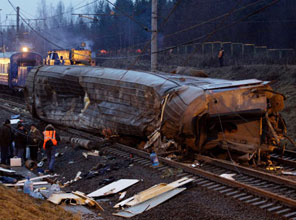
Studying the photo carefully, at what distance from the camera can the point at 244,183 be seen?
328 inches

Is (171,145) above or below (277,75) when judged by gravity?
below

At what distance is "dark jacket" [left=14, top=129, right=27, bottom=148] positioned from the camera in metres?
11.9

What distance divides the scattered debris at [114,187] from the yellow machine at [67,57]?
2060 centimetres

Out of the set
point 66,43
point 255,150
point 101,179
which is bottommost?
point 101,179

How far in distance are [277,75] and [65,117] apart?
12.0 meters

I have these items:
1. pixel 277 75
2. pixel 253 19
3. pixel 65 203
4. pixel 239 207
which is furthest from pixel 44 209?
pixel 253 19

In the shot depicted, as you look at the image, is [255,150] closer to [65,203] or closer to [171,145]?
[171,145]

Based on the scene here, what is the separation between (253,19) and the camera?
36969 mm

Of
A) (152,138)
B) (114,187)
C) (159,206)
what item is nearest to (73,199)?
(114,187)

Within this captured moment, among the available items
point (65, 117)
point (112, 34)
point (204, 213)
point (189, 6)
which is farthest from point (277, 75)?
point (112, 34)

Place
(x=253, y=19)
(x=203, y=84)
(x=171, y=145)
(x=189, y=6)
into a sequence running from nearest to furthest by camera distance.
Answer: (x=203, y=84) → (x=171, y=145) → (x=253, y=19) → (x=189, y=6)

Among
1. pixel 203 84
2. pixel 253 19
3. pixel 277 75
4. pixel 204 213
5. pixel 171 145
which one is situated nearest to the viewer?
pixel 204 213

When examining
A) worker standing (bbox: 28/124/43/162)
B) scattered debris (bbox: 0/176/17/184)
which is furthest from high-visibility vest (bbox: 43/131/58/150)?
scattered debris (bbox: 0/176/17/184)

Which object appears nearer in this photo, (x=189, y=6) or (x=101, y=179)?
(x=101, y=179)
